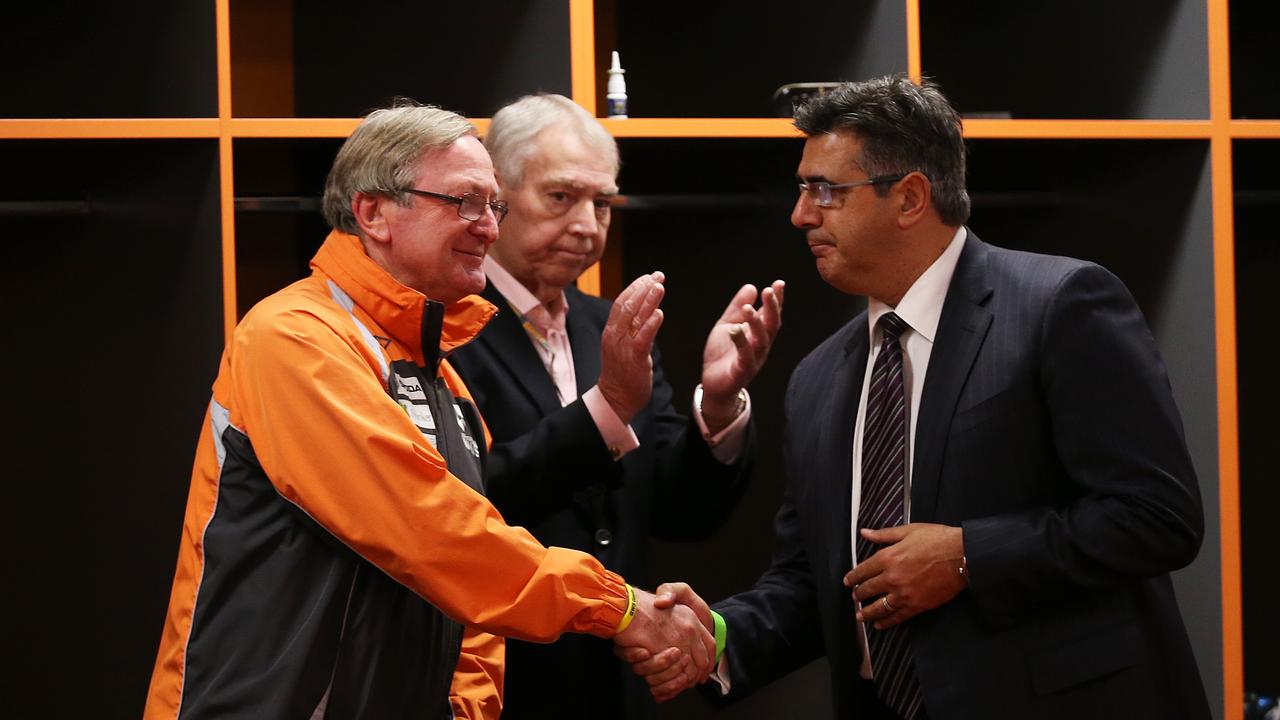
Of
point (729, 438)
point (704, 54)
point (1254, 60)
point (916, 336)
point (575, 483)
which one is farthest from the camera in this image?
point (1254, 60)

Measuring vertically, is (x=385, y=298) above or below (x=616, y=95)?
below

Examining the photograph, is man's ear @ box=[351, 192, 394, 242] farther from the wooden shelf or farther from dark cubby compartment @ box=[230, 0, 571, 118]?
dark cubby compartment @ box=[230, 0, 571, 118]

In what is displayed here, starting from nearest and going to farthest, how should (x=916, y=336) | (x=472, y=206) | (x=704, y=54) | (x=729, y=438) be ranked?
(x=472, y=206)
(x=916, y=336)
(x=729, y=438)
(x=704, y=54)

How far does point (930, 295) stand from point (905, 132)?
0.88 feet

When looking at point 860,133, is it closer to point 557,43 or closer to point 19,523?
point 557,43

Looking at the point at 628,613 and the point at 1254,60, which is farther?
the point at 1254,60

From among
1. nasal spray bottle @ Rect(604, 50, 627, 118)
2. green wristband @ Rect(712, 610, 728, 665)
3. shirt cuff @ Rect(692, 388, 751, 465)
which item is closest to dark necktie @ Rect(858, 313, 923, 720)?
green wristband @ Rect(712, 610, 728, 665)

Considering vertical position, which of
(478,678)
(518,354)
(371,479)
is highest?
(518,354)

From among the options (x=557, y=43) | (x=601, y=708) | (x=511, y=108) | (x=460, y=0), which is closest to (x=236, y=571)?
(x=601, y=708)

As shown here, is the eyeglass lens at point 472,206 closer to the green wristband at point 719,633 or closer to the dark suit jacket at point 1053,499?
the dark suit jacket at point 1053,499

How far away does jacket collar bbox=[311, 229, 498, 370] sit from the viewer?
1.86 meters

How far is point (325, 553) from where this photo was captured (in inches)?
67.2

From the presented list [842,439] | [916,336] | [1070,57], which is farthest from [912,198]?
[1070,57]

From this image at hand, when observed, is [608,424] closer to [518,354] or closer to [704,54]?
[518,354]
